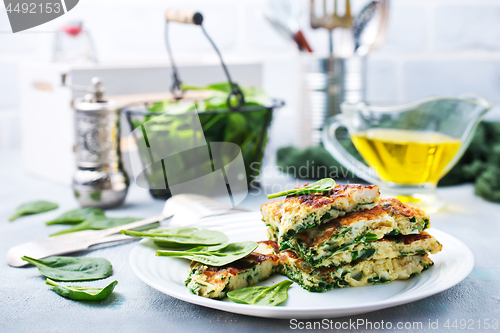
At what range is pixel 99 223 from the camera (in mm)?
898

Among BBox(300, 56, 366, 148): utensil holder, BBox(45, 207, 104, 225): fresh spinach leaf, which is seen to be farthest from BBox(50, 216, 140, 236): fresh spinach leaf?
BBox(300, 56, 366, 148): utensil holder

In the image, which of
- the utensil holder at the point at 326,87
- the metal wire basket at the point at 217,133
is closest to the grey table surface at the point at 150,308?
the metal wire basket at the point at 217,133

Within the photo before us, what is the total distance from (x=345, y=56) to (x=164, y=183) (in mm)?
646

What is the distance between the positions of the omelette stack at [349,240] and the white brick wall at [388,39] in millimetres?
1143

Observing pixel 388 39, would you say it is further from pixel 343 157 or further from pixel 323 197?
pixel 323 197

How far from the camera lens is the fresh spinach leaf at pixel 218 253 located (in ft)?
2.00

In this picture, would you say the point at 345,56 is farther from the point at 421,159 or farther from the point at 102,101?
the point at 102,101

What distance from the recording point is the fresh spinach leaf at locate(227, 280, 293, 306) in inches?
21.6

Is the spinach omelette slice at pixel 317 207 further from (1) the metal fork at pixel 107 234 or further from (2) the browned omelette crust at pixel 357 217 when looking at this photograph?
(1) the metal fork at pixel 107 234

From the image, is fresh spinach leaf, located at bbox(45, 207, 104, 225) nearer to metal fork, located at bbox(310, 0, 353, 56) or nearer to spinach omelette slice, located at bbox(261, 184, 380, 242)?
spinach omelette slice, located at bbox(261, 184, 380, 242)

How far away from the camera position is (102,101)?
102 cm

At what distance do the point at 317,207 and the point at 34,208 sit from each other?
671 millimetres

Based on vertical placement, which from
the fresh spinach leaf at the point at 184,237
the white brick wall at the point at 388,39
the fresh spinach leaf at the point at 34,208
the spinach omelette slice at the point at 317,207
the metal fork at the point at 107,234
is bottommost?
the fresh spinach leaf at the point at 34,208

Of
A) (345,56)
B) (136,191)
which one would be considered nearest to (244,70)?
(345,56)
